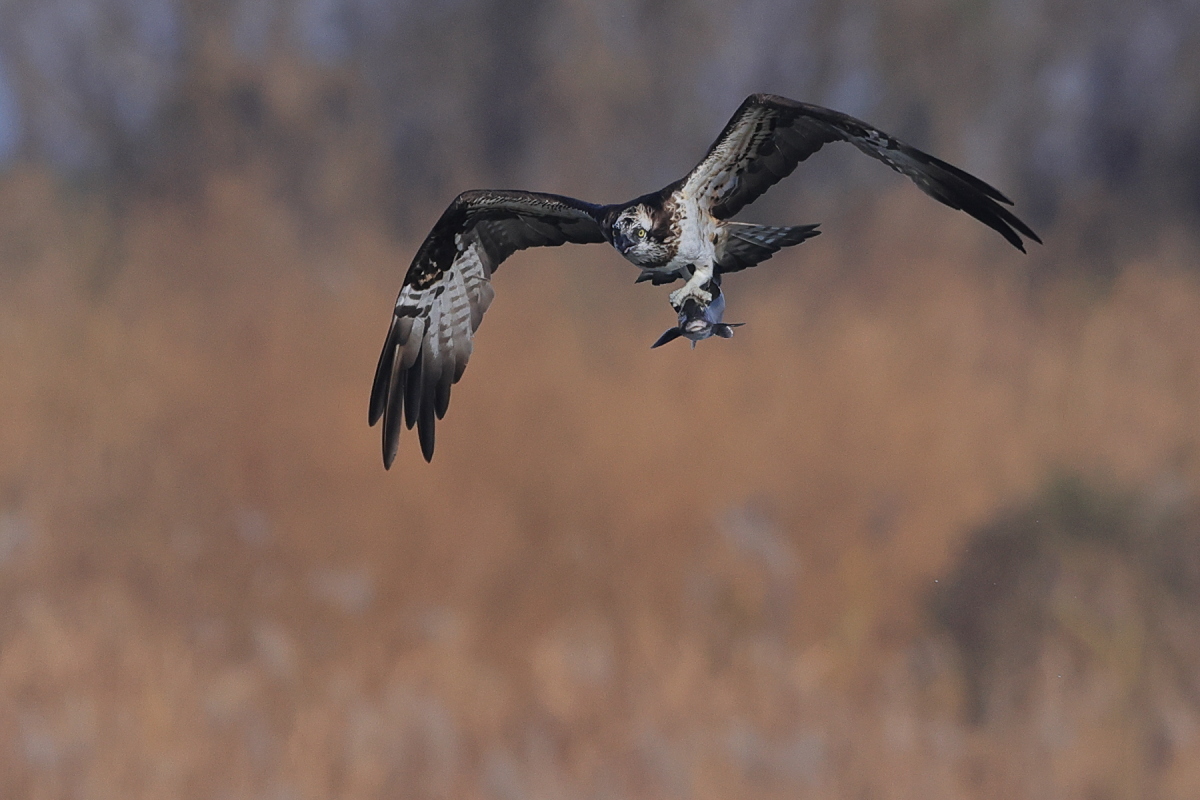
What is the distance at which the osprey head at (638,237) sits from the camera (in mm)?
5977

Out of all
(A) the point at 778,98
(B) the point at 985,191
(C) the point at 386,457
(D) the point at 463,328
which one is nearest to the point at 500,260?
(D) the point at 463,328

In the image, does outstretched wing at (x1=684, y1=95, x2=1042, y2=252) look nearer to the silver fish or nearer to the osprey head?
the osprey head

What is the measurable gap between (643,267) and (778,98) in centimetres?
102

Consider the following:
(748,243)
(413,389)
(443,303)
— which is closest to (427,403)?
(413,389)

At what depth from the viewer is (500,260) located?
7793 millimetres

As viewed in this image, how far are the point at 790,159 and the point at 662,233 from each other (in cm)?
79

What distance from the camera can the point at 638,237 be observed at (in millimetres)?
5992

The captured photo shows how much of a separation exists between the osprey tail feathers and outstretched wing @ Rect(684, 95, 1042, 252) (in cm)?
15

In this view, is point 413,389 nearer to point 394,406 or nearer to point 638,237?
point 394,406

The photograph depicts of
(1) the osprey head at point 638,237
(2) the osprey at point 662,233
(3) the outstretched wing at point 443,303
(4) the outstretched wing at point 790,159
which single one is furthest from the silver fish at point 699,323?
(3) the outstretched wing at point 443,303

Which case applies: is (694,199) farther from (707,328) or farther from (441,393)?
(441,393)

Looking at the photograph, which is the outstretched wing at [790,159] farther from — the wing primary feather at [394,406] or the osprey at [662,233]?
the wing primary feather at [394,406]

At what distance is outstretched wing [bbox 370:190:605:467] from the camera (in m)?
7.60

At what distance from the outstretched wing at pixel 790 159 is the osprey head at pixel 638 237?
360mm
